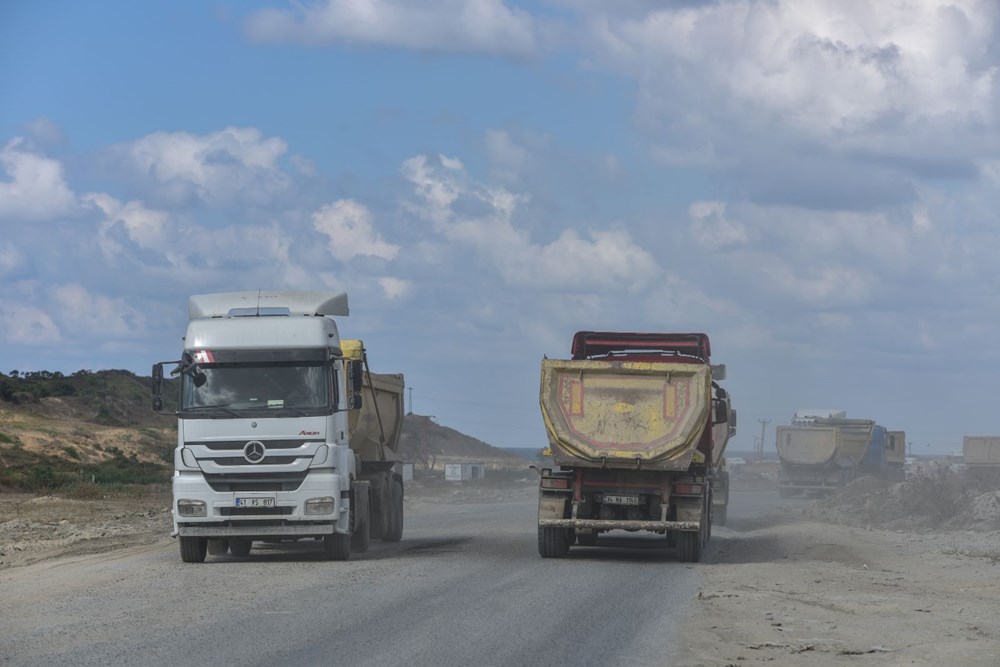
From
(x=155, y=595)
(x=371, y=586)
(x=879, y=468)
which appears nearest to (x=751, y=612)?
(x=371, y=586)

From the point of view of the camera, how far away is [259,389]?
18172 millimetres

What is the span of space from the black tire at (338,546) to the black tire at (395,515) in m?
4.30

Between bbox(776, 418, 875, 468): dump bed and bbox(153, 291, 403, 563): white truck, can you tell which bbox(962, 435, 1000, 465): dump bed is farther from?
bbox(153, 291, 403, 563): white truck

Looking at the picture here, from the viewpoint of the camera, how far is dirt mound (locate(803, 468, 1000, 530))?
34200mm

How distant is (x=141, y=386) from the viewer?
89562 mm

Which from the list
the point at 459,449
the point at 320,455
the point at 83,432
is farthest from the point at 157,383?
the point at 459,449

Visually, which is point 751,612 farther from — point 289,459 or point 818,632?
point 289,459

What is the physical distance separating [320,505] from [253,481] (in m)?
0.95

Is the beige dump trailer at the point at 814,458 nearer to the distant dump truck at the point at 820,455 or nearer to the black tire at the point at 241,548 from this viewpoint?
the distant dump truck at the point at 820,455

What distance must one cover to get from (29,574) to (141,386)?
74191 mm

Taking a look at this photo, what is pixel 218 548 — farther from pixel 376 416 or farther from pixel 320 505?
pixel 376 416

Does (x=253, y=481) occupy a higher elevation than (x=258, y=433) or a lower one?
lower

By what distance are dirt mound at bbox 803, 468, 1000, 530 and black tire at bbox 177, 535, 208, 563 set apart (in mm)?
20675

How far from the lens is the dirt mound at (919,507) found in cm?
3420
